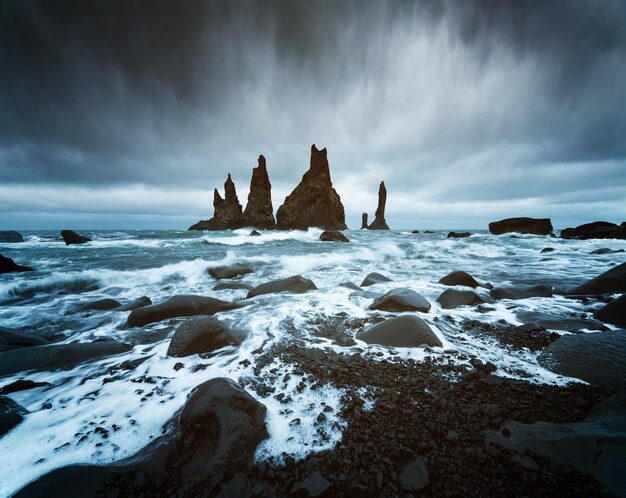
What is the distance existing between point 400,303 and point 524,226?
54224mm

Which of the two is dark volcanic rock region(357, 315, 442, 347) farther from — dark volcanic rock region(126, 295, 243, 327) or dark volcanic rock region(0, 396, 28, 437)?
dark volcanic rock region(0, 396, 28, 437)

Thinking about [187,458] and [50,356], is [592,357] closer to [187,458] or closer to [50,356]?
[187,458]

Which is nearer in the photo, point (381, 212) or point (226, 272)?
point (226, 272)

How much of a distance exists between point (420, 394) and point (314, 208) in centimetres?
5303

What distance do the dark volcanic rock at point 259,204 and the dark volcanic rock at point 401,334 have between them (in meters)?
60.4

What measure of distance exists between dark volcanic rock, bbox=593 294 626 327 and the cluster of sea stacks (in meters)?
50.1

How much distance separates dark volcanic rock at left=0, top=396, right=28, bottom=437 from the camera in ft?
7.45

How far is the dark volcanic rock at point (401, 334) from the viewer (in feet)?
12.5

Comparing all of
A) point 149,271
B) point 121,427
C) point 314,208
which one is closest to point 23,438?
point 121,427

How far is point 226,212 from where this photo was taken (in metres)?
68.1

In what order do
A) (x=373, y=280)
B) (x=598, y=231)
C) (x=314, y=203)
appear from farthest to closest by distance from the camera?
(x=314, y=203) → (x=598, y=231) → (x=373, y=280)

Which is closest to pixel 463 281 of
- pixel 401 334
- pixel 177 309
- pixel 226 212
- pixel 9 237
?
pixel 401 334

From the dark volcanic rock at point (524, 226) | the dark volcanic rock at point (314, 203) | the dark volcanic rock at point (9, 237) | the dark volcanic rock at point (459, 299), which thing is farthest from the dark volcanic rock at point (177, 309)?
the dark volcanic rock at point (524, 226)

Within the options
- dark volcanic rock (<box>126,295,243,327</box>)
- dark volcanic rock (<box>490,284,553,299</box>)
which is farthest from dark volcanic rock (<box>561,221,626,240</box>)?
dark volcanic rock (<box>126,295,243,327</box>)
